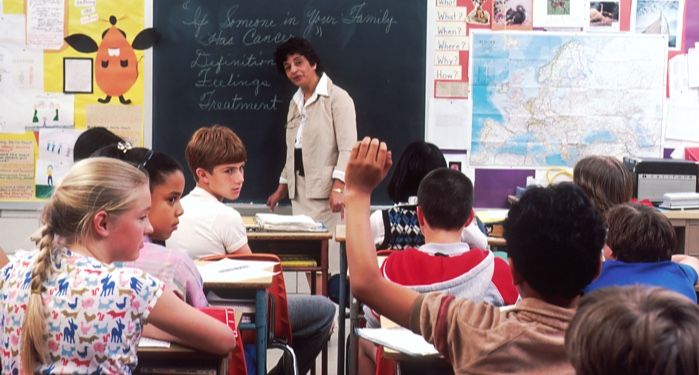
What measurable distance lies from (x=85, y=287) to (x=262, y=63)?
4.03m

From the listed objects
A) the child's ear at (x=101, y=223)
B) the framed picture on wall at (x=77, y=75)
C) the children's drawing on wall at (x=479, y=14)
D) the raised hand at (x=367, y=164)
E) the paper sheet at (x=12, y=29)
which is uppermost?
the children's drawing on wall at (x=479, y=14)

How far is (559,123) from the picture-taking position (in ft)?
19.6

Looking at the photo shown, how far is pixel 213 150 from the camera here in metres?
3.93

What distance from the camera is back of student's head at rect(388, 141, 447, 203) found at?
12.7ft

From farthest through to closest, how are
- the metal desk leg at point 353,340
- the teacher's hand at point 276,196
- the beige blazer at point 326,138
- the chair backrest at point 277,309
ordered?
the teacher's hand at point 276,196 → the beige blazer at point 326,138 → the metal desk leg at point 353,340 → the chair backrest at point 277,309

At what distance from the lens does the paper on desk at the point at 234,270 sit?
3019mm

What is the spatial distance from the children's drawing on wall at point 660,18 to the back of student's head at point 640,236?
3477 millimetres

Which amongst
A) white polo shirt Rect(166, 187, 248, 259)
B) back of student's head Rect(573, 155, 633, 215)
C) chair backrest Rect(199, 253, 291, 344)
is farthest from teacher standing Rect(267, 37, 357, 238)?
chair backrest Rect(199, 253, 291, 344)

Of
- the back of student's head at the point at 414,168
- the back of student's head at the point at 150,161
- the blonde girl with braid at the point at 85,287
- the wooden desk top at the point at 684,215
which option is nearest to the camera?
the blonde girl with braid at the point at 85,287

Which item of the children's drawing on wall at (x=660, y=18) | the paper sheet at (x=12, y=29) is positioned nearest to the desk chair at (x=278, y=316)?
the paper sheet at (x=12, y=29)

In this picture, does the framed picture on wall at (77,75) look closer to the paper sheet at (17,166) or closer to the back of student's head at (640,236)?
the paper sheet at (17,166)

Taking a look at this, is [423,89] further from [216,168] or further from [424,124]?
[216,168]

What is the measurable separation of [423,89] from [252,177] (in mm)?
1219

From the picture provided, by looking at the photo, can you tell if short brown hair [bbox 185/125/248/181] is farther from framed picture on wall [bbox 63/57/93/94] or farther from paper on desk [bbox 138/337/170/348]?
framed picture on wall [bbox 63/57/93/94]
